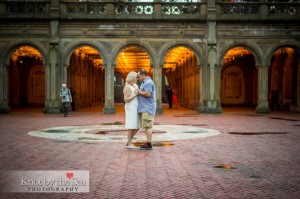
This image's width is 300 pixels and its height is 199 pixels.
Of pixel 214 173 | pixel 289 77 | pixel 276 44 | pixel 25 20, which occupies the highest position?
pixel 25 20

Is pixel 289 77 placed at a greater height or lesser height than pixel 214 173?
greater

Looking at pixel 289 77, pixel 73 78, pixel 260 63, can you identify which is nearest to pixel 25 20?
pixel 73 78

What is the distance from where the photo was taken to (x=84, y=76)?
3609 centimetres

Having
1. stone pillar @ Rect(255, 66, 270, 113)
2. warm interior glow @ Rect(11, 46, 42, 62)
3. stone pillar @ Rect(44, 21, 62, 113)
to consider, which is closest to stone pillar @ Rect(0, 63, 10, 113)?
stone pillar @ Rect(44, 21, 62, 113)

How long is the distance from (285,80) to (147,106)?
23.9 meters

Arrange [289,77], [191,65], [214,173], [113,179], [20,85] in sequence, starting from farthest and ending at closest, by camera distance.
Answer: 1. [20,85]
2. [191,65]
3. [289,77]
4. [214,173]
5. [113,179]

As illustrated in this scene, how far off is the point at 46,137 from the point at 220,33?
57.8 feet

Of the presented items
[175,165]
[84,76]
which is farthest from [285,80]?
[175,165]

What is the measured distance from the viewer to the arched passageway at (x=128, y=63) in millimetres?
32562

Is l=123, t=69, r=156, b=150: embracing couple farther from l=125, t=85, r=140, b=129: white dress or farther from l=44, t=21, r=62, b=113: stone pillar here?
l=44, t=21, r=62, b=113: stone pillar

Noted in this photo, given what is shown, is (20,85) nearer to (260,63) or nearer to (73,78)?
(73,78)

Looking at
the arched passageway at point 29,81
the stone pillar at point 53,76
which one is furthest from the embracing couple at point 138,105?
the arched passageway at point 29,81

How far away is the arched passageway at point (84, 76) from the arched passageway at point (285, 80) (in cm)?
1478

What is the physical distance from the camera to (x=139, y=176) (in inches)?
248
